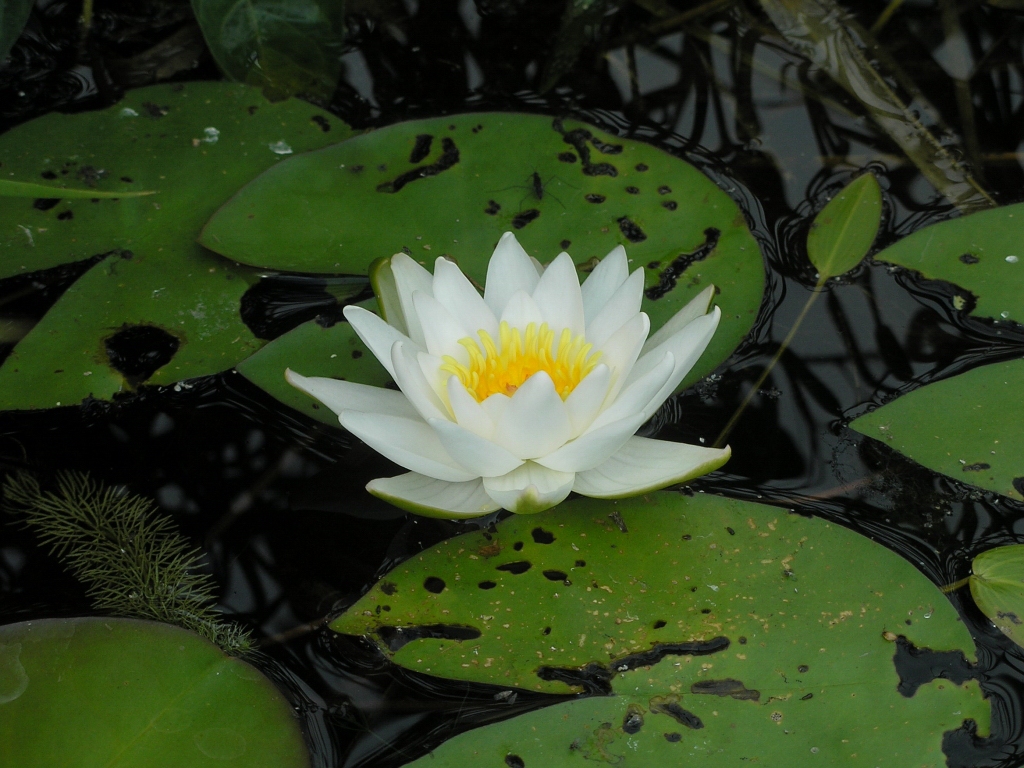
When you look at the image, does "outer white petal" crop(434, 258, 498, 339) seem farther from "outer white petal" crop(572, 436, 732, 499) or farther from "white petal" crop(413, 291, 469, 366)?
"outer white petal" crop(572, 436, 732, 499)

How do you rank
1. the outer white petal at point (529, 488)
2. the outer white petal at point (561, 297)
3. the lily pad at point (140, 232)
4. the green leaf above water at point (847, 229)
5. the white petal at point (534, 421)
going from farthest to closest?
the green leaf above water at point (847, 229) → the lily pad at point (140, 232) → the outer white petal at point (561, 297) → the outer white petal at point (529, 488) → the white petal at point (534, 421)

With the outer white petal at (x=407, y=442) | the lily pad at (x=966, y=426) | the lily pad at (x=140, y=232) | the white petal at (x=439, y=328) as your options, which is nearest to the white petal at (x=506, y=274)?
the white petal at (x=439, y=328)

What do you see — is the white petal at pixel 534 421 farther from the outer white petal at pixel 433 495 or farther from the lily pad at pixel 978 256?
the lily pad at pixel 978 256

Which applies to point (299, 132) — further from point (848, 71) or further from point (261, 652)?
point (848, 71)

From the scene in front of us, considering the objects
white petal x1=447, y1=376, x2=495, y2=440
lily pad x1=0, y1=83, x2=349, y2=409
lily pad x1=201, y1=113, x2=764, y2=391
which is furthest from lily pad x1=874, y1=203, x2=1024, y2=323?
lily pad x1=0, y1=83, x2=349, y2=409

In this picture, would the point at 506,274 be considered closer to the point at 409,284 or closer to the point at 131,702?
the point at 409,284

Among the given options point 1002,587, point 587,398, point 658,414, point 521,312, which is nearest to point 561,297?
point 521,312
